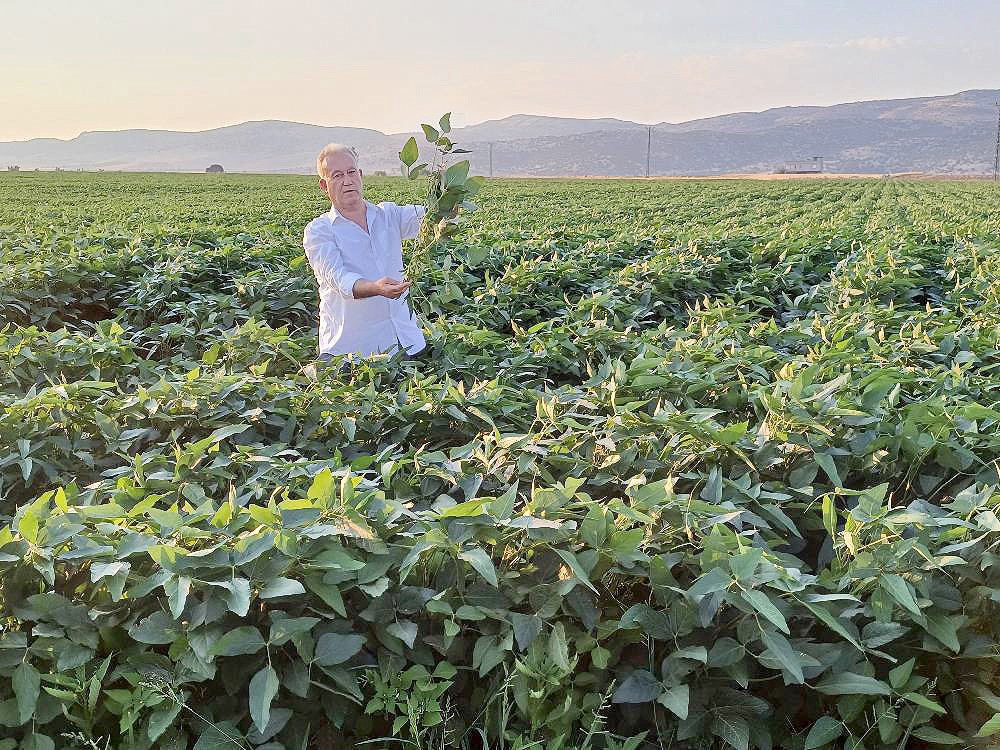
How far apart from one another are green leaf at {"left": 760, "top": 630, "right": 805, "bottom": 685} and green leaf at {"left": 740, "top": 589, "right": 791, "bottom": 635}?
0.03m

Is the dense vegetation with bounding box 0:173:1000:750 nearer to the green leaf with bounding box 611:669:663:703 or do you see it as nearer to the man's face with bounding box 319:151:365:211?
the green leaf with bounding box 611:669:663:703

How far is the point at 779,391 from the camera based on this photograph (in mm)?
2559

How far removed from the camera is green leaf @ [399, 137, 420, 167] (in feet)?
11.0

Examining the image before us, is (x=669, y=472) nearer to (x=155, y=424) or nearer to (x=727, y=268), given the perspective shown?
(x=155, y=424)

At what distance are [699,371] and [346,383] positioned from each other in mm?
1568

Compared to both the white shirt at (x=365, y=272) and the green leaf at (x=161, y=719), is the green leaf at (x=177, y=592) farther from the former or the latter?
the white shirt at (x=365, y=272)

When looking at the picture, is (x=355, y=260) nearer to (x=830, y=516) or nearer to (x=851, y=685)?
(x=830, y=516)

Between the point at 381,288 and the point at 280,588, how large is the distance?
2337mm

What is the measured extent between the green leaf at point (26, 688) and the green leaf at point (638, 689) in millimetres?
1233

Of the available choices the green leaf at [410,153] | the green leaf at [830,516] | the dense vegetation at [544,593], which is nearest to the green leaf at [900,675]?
the dense vegetation at [544,593]

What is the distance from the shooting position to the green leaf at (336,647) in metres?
1.71

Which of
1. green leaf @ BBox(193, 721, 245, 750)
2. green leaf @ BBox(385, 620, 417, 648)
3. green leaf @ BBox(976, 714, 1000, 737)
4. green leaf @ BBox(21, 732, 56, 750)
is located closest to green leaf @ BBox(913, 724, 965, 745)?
green leaf @ BBox(976, 714, 1000, 737)

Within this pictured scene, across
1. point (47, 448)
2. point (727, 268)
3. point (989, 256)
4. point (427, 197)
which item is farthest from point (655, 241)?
point (47, 448)

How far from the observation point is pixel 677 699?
166cm
